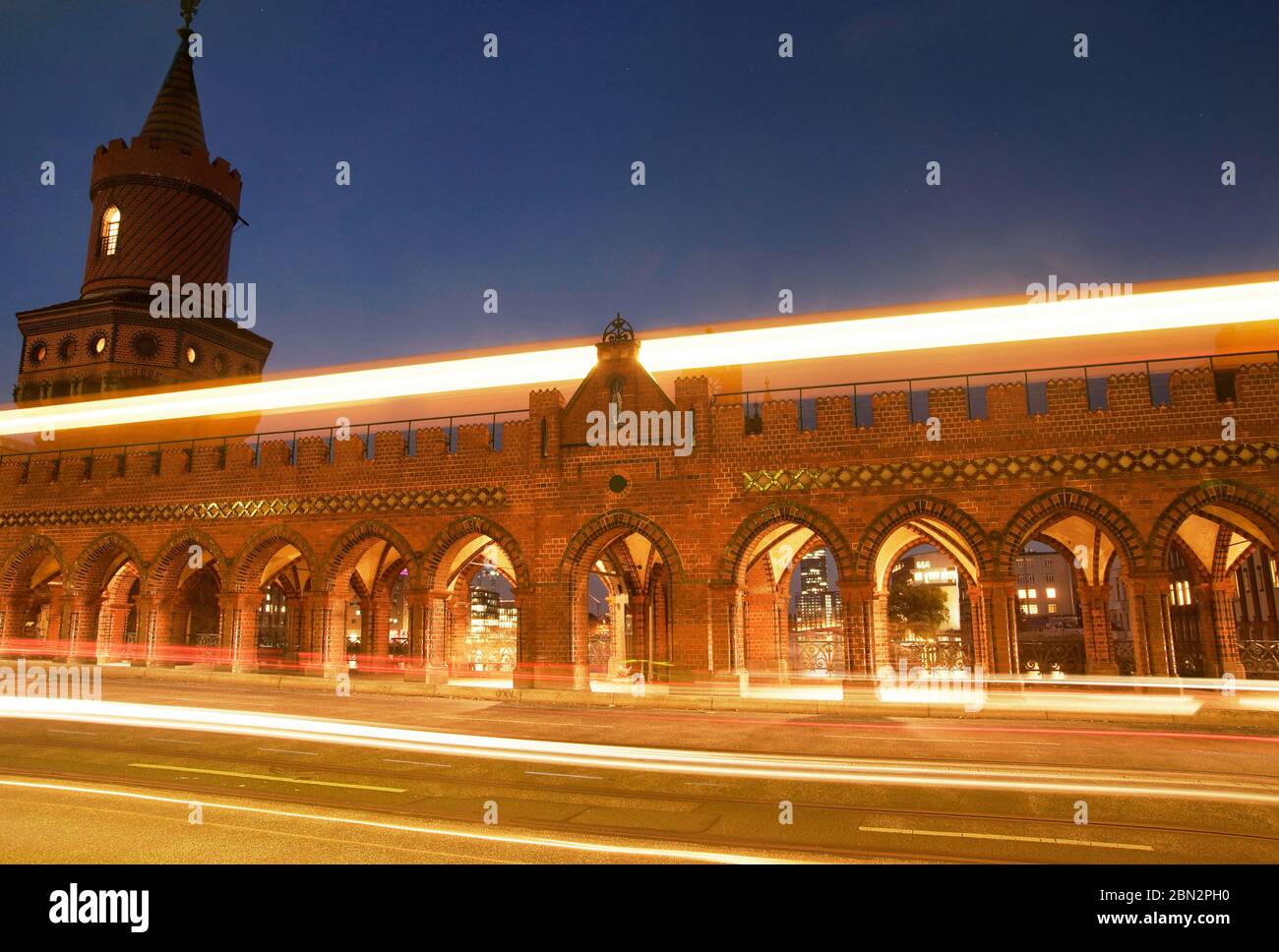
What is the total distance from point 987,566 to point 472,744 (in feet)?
37.9

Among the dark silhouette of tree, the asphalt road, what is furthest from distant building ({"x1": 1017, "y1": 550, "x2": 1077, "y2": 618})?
the asphalt road

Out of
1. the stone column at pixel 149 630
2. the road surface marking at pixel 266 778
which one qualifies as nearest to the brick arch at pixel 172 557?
the stone column at pixel 149 630

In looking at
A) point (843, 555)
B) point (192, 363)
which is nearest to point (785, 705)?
point (843, 555)

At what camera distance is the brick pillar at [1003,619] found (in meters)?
17.1

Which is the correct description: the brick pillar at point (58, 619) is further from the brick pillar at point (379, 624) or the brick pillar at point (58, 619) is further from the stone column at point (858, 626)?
the stone column at point (858, 626)

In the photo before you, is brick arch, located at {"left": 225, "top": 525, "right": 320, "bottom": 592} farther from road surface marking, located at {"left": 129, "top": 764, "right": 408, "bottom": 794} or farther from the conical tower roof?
the conical tower roof

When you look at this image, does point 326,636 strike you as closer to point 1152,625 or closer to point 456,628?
point 456,628

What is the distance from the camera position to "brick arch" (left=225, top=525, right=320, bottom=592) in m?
22.4

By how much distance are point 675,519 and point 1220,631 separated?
12.1 metres

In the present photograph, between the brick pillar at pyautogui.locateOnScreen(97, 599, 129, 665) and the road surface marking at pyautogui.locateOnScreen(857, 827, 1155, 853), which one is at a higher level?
the brick pillar at pyautogui.locateOnScreen(97, 599, 129, 665)

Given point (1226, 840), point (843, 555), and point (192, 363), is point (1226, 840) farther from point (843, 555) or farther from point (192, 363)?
point (192, 363)

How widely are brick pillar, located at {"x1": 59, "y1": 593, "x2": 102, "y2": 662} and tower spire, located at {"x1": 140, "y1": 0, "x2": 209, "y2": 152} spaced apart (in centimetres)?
2052

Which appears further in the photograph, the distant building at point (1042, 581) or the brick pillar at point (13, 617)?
the distant building at point (1042, 581)

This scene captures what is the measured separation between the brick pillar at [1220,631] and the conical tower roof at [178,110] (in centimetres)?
3974
